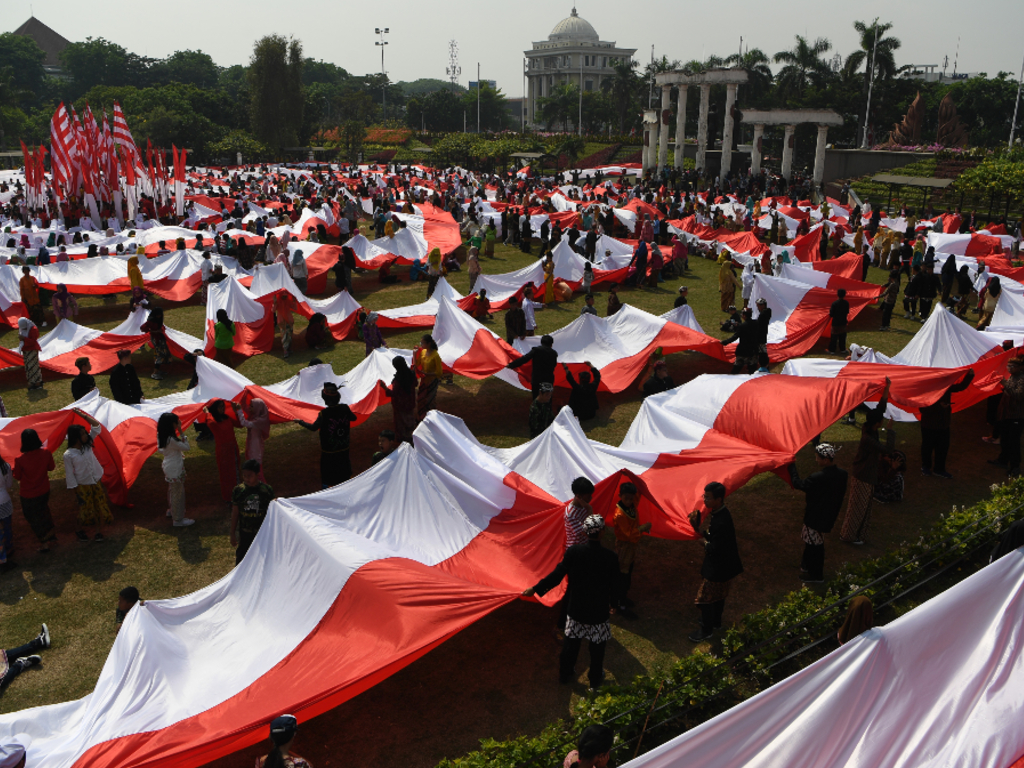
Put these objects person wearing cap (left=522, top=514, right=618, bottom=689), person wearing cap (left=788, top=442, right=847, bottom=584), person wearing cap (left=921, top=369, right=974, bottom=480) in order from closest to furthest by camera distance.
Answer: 1. person wearing cap (left=522, top=514, right=618, bottom=689)
2. person wearing cap (left=788, top=442, right=847, bottom=584)
3. person wearing cap (left=921, top=369, right=974, bottom=480)

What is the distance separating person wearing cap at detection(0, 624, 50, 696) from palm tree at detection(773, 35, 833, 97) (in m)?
56.9

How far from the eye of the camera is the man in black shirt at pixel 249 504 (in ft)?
20.5

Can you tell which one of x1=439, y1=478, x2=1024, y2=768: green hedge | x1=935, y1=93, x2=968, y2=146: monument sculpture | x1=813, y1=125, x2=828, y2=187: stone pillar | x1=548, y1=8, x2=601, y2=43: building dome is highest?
x1=548, y1=8, x2=601, y2=43: building dome

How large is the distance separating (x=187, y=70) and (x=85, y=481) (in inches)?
4235

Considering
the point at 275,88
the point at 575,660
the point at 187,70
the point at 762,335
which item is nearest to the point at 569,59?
the point at 187,70

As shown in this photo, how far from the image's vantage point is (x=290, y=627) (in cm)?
516

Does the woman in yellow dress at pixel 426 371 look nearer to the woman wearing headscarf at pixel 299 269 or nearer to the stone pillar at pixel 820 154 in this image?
the woman wearing headscarf at pixel 299 269

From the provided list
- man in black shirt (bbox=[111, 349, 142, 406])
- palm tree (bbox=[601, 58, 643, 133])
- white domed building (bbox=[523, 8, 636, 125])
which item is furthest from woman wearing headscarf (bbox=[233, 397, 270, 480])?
white domed building (bbox=[523, 8, 636, 125])

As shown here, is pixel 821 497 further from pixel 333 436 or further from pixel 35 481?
pixel 35 481

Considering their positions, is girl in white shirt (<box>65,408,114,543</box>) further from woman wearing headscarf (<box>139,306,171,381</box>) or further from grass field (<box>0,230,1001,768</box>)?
woman wearing headscarf (<box>139,306,171,381</box>)

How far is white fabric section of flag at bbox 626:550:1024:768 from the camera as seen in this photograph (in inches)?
145

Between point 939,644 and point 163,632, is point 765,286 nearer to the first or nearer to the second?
point 939,644

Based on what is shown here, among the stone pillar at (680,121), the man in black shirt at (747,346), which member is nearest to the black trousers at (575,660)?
the man in black shirt at (747,346)

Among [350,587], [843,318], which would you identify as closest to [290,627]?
[350,587]
